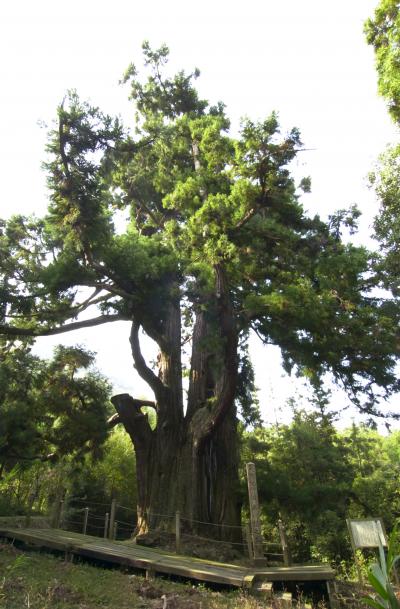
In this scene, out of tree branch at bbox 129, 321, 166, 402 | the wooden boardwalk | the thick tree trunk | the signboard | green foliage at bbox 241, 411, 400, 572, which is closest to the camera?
the wooden boardwalk

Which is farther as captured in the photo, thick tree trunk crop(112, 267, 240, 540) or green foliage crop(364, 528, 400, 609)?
thick tree trunk crop(112, 267, 240, 540)

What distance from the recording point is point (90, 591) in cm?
504

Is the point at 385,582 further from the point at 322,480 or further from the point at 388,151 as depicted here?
the point at 322,480

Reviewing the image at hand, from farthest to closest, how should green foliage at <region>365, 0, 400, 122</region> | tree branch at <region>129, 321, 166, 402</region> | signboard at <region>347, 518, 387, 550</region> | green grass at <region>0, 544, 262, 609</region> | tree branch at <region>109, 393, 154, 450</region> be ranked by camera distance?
1. tree branch at <region>109, 393, 154, 450</region>
2. tree branch at <region>129, 321, 166, 402</region>
3. green foliage at <region>365, 0, 400, 122</region>
4. signboard at <region>347, 518, 387, 550</region>
5. green grass at <region>0, 544, 262, 609</region>

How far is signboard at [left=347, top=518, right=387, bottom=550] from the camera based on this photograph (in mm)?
7012

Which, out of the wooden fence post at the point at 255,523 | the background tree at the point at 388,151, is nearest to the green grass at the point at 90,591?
the wooden fence post at the point at 255,523

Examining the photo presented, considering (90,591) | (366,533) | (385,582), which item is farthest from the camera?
(366,533)

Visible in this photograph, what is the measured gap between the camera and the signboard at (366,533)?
276 inches

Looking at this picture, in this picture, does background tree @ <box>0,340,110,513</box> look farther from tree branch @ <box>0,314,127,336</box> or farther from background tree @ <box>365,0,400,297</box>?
background tree @ <box>365,0,400,297</box>

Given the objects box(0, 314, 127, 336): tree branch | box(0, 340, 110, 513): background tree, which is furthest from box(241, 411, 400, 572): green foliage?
box(0, 314, 127, 336): tree branch

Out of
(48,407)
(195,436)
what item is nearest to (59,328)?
(48,407)

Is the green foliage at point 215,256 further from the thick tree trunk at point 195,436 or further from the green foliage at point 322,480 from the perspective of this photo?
the green foliage at point 322,480

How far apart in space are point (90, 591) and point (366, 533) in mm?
4475

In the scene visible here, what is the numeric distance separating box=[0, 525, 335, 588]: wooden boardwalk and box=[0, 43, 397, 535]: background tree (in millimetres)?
2426
